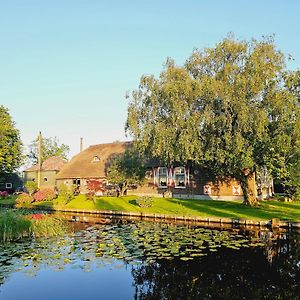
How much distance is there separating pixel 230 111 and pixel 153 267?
47.0 ft

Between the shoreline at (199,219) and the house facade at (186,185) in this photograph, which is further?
the house facade at (186,185)

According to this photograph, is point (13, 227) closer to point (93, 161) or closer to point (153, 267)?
point (153, 267)

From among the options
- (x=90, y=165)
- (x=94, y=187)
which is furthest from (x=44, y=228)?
(x=90, y=165)

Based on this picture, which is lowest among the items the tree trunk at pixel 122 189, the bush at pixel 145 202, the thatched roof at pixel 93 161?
the bush at pixel 145 202

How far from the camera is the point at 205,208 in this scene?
25.9 meters

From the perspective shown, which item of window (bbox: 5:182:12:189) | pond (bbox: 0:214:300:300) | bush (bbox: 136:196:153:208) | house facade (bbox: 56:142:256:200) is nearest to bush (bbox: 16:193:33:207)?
house facade (bbox: 56:142:256:200)

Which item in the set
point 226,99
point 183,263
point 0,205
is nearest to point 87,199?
point 0,205

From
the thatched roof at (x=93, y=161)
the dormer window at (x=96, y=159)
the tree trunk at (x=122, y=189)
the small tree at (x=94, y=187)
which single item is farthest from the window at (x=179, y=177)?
the dormer window at (x=96, y=159)

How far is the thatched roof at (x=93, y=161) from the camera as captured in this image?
41469 millimetres

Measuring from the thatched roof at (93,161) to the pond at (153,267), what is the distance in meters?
24.5

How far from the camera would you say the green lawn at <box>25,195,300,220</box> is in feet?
72.3

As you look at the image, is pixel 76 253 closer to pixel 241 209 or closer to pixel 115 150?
pixel 241 209

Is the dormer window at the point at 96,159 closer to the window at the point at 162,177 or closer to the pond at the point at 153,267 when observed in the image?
the window at the point at 162,177

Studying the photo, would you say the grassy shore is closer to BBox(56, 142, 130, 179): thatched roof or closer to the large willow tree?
the large willow tree
